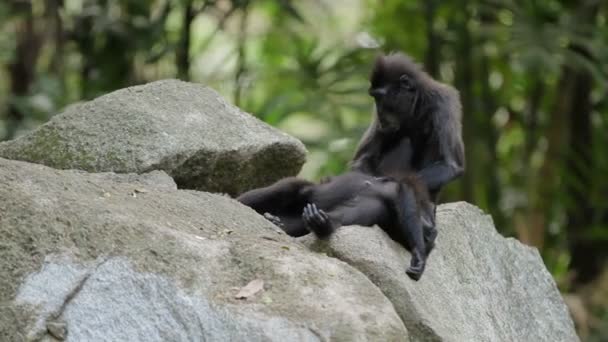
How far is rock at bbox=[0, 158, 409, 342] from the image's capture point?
431 cm

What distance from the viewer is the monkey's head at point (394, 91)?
262 inches

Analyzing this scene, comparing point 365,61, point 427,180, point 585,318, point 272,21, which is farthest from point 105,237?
point 272,21

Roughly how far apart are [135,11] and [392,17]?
2931 mm

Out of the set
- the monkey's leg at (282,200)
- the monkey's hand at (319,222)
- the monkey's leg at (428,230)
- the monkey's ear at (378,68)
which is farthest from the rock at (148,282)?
the monkey's ear at (378,68)

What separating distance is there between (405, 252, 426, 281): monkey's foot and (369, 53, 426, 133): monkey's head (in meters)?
1.44

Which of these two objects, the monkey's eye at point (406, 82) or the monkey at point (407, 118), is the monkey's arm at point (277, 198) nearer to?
the monkey at point (407, 118)

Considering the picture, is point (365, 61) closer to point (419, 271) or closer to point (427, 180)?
point (427, 180)

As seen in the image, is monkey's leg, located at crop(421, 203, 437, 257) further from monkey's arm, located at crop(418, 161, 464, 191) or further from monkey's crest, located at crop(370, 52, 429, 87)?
monkey's crest, located at crop(370, 52, 429, 87)

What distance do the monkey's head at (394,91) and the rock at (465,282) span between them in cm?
60

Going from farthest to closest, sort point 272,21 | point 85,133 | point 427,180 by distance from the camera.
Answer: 1. point 272,21
2. point 427,180
3. point 85,133

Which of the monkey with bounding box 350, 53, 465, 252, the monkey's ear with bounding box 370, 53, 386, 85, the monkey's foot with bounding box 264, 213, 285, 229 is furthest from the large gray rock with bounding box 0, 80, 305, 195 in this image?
the monkey's ear with bounding box 370, 53, 386, 85

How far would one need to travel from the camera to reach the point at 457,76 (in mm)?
12617

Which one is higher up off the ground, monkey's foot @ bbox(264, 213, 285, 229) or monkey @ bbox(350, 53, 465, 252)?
monkey @ bbox(350, 53, 465, 252)

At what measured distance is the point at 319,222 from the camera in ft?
17.2
